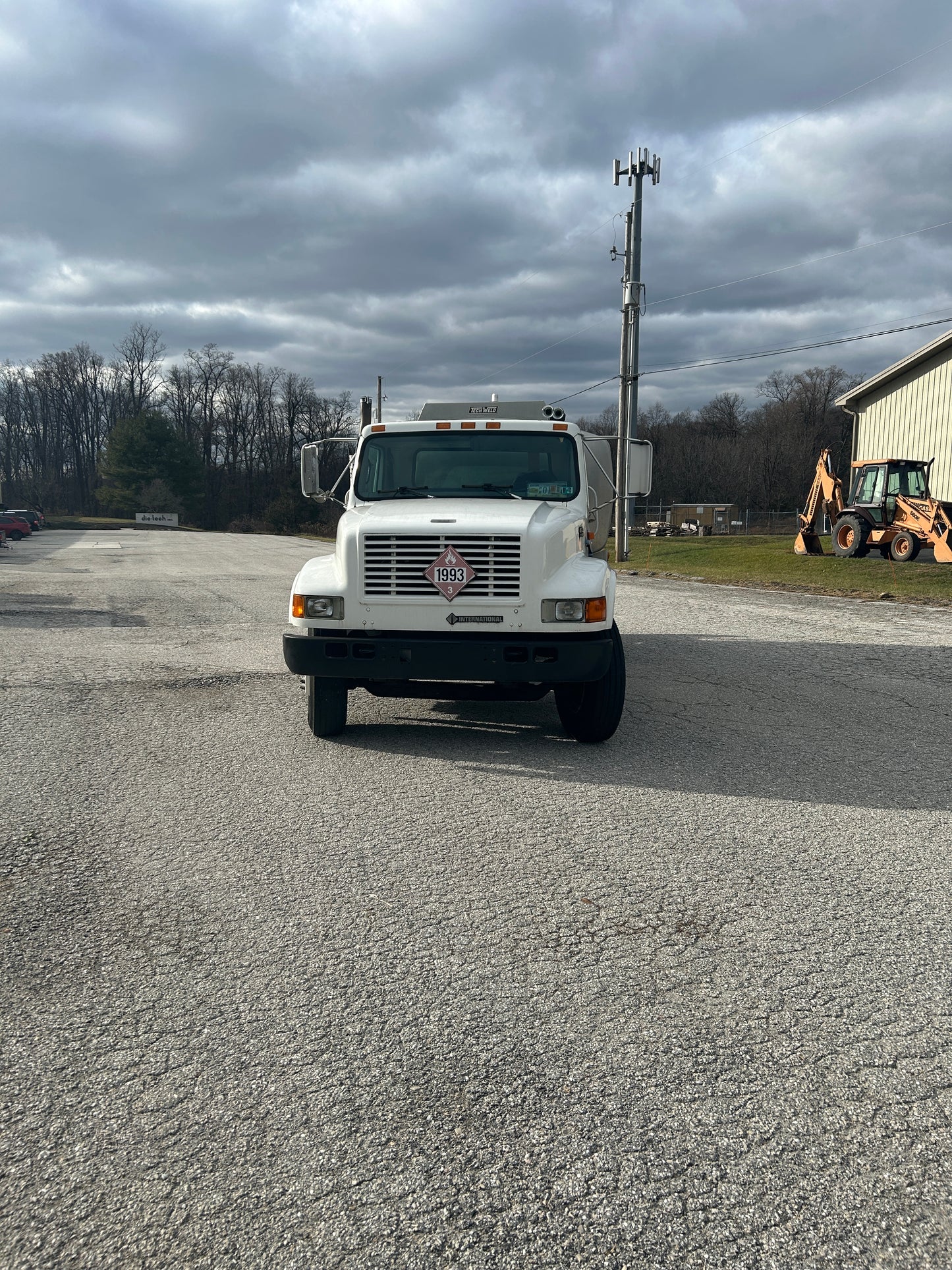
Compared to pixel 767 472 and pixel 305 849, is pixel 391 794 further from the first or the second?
pixel 767 472

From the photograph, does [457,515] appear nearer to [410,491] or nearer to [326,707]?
[410,491]

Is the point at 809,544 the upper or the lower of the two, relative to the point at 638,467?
lower

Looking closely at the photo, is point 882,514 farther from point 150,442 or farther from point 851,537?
point 150,442

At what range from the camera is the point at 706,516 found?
65.7 meters

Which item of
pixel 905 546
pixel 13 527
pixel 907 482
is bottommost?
pixel 905 546

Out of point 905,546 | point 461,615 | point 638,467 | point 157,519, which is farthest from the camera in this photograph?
point 157,519

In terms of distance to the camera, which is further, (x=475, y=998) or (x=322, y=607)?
(x=322, y=607)

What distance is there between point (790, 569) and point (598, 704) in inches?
746

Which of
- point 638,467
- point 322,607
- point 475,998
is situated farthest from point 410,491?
point 475,998

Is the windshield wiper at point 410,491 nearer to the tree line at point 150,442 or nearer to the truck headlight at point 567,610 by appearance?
the truck headlight at point 567,610

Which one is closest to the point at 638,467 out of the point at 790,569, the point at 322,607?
the point at 322,607

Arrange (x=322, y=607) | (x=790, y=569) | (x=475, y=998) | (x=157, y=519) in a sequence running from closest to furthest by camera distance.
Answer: (x=475, y=998), (x=322, y=607), (x=790, y=569), (x=157, y=519)

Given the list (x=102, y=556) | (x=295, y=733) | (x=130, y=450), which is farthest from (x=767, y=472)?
(x=295, y=733)

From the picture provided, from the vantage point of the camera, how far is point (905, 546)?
24.2 meters
